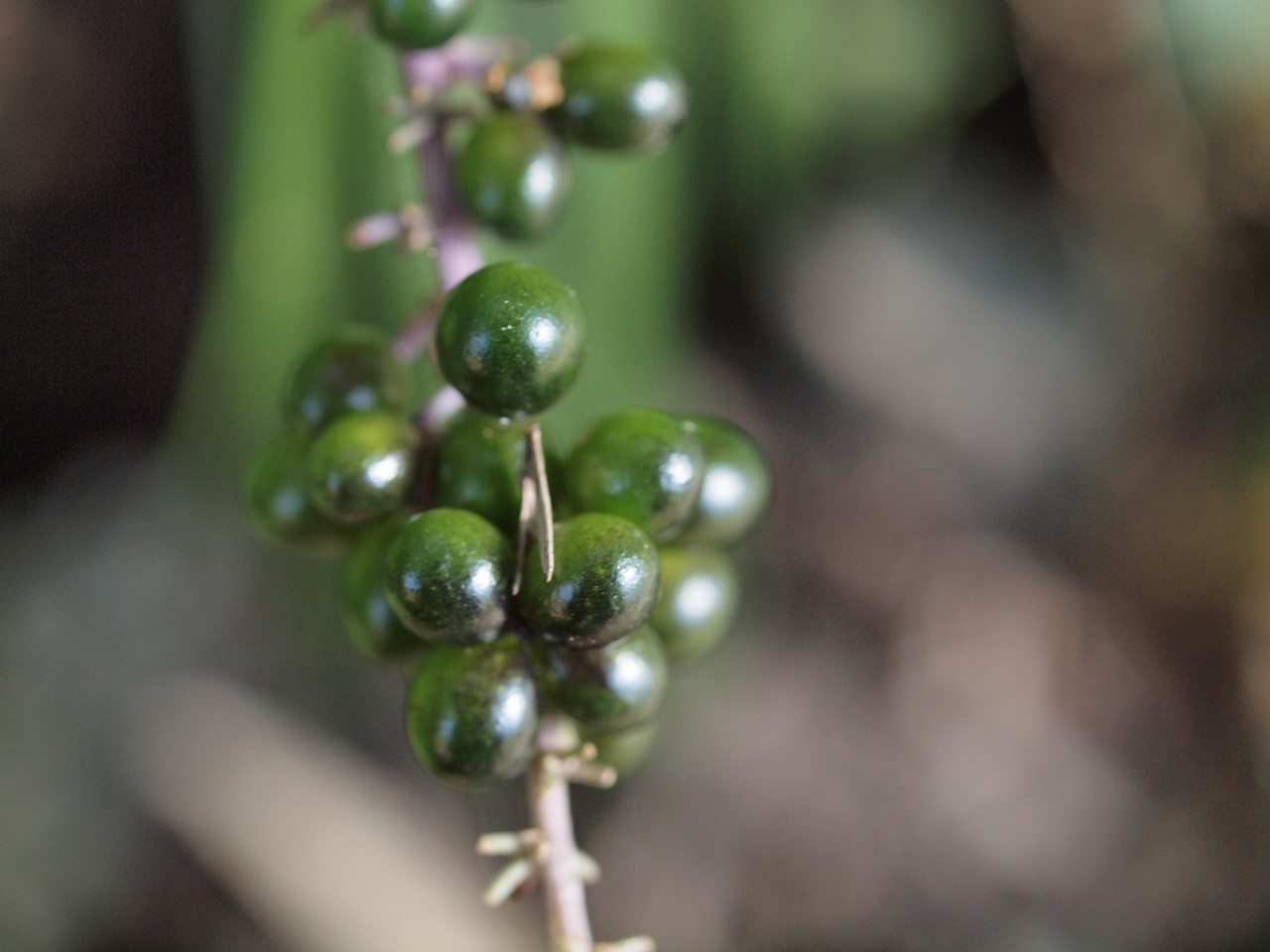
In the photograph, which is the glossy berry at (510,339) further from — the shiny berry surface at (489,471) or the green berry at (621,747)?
the green berry at (621,747)

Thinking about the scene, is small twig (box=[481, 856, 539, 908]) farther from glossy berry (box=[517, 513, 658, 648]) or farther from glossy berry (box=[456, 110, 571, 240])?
glossy berry (box=[456, 110, 571, 240])

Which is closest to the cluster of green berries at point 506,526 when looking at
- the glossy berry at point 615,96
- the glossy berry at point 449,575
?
the glossy berry at point 449,575

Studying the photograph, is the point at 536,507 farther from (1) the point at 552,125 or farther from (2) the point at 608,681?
(1) the point at 552,125

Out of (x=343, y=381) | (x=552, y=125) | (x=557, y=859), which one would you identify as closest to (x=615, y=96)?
(x=552, y=125)

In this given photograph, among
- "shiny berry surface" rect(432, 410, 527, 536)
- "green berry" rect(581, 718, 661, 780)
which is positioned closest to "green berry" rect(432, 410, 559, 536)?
"shiny berry surface" rect(432, 410, 527, 536)

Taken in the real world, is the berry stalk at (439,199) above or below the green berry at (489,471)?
above

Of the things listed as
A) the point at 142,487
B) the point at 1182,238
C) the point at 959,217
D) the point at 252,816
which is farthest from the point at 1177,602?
the point at 142,487
